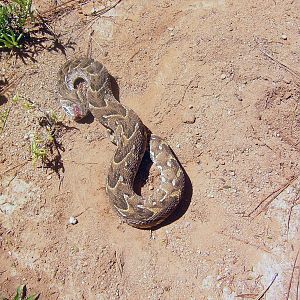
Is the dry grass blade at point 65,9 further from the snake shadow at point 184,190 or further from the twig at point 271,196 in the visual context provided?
the twig at point 271,196

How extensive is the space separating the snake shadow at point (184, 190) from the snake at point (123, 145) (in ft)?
0.38

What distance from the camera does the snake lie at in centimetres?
614

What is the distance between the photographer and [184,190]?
6.41 meters

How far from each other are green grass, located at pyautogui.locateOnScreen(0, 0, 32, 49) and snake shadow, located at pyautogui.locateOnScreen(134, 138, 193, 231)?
2450 millimetres

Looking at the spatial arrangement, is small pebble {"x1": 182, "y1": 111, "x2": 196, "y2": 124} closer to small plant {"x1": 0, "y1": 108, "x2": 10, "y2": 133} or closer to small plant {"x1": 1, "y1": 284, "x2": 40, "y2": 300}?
small plant {"x1": 0, "y1": 108, "x2": 10, "y2": 133}

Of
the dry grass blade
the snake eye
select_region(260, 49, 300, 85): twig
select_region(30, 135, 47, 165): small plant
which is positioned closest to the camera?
select_region(30, 135, 47, 165): small plant

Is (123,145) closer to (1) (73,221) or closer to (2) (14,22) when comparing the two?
(1) (73,221)

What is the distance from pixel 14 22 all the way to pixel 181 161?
3.13m

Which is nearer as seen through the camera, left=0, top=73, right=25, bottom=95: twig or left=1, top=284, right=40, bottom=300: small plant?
left=1, top=284, right=40, bottom=300: small plant

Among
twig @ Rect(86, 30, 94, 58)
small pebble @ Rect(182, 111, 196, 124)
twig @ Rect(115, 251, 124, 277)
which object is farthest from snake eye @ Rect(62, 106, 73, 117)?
twig @ Rect(115, 251, 124, 277)

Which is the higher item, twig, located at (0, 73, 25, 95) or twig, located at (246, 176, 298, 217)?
twig, located at (0, 73, 25, 95)

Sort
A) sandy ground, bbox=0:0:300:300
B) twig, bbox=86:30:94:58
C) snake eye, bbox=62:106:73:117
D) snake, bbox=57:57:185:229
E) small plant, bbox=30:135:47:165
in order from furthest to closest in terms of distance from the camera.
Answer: twig, bbox=86:30:94:58 → snake eye, bbox=62:106:73:117 → small plant, bbox=30:135:47:165 → snake, bbox=57:57:185:229 → sandy ground, bbox=0:0:300:300

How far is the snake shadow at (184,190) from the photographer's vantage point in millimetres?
6328

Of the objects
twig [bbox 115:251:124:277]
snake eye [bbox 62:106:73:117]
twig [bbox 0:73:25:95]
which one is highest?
twig [bbox 0:73:25:95]
